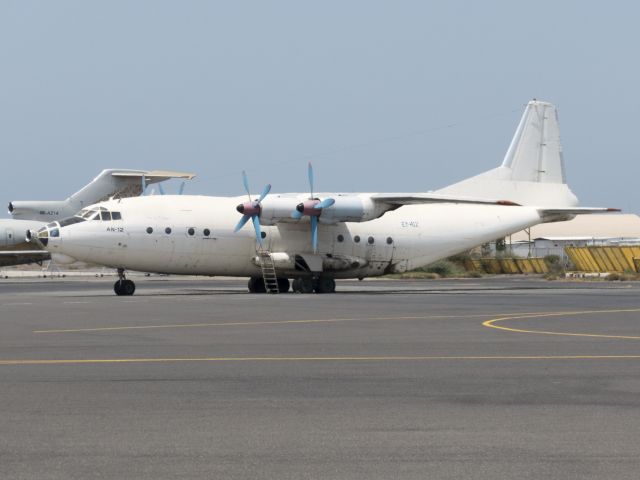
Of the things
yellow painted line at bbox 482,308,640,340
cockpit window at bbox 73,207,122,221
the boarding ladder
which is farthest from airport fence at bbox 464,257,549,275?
yellow painted line at bbox 482,308,640,340

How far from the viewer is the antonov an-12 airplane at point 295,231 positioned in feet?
144

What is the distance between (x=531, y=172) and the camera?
53.9 meters

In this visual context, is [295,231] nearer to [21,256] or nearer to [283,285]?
[283,285]

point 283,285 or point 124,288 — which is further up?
point 124,288

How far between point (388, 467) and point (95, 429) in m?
3.15

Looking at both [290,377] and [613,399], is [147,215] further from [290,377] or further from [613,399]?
[613,399]

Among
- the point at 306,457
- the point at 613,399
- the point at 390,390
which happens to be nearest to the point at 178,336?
the point at 390,390

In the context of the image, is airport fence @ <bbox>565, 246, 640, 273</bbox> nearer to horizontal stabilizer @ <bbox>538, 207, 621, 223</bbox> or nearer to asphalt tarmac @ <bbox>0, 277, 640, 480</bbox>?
horizontal stabilizer @ <bbox>538, 207, 621, 223</bbox>

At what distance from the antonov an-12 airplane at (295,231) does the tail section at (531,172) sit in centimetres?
11

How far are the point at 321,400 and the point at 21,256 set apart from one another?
6140 centimetres

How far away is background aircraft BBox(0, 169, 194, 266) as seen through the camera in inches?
2694

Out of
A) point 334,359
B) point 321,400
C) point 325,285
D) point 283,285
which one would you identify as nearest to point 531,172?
point 325,285

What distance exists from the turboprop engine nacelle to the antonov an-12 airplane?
0.14ft

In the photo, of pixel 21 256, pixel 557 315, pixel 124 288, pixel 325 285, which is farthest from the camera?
pixel 21 256
